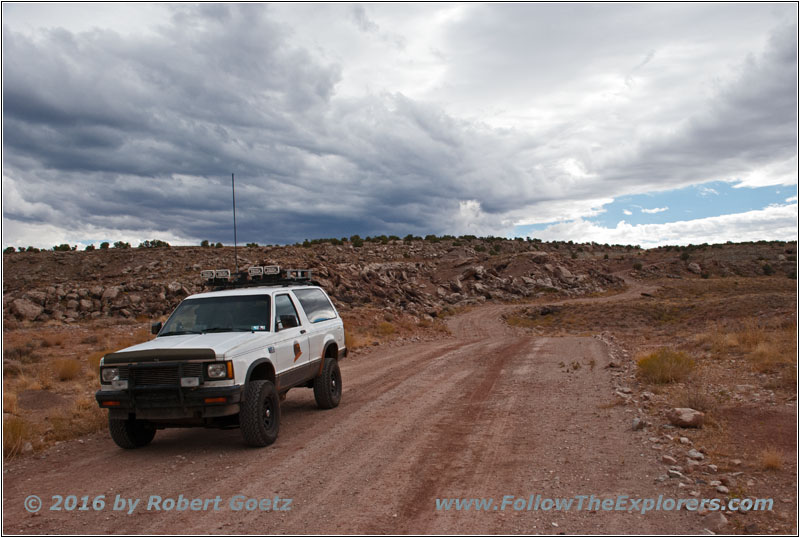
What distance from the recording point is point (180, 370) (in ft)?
21.9

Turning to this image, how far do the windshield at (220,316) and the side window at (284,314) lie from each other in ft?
0.61

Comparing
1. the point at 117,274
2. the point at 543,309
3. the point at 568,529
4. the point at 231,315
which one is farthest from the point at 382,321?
the point at 117,274

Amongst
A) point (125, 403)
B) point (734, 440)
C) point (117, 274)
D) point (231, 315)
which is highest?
point (117, 274)

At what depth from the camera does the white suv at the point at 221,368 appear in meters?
6.70

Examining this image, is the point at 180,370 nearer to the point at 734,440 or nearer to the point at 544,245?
the point at 734,440

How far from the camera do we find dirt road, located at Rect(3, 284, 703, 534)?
189 inches

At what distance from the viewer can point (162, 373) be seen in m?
6.77

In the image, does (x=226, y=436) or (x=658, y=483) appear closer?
(x=658, y=483)

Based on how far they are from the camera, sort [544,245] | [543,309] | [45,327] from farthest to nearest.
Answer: [544,245] < [543,309] < [45,327]

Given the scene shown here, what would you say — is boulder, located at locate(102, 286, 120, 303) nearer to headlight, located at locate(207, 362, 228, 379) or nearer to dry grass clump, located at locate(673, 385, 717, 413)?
headlight, located at locate(207, 362, 228, 379)

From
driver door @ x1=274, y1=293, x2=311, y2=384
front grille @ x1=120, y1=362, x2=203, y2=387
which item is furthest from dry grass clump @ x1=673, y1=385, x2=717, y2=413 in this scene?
front grille @ x1=120, y1=362, x2=203, y2=387

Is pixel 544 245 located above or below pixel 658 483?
above

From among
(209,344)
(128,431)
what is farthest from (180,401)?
(128,431)

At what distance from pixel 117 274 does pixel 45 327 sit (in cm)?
2053
